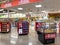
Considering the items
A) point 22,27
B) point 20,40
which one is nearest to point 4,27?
point 22,27

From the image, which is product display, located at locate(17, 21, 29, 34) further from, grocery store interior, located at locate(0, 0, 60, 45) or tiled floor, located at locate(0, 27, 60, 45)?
tiled floor, located at locate(0, 27, 60, 45)

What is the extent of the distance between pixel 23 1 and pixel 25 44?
313 centimetres

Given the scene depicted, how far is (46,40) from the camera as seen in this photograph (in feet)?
28.4

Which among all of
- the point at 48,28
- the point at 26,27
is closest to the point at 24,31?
the point at 26,27

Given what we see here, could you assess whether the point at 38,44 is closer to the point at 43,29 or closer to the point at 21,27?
the point at 43,29

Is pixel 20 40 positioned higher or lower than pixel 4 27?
lower

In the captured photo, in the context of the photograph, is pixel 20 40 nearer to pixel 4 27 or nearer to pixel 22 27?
pixel 22 27

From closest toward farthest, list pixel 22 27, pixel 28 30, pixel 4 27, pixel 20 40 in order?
pixel 20 40, pixel 22 27, pixel 28 30, pixel 4 27

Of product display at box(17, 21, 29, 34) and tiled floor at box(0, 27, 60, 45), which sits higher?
product display at box(17, 21, 29, 34)

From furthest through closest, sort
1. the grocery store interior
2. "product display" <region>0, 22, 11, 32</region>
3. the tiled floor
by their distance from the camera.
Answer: "product display" <region>0, 22, 11, 32</region> < the tiled floor < the grocery store interior

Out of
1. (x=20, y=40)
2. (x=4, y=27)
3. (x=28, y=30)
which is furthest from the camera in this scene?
(x=4, y=27)

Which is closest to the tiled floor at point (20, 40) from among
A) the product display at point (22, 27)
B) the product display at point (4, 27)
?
the product display at point (22, 27)

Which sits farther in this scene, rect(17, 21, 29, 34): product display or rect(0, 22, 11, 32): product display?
rect(0, 22, 11, 32): product display

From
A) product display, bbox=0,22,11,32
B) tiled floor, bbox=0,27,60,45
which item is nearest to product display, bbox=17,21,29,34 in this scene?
tiled floor, bbox=0,27,60,45
